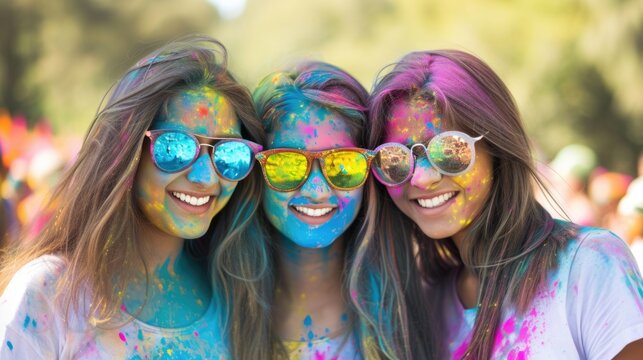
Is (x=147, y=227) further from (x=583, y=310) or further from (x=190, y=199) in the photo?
(x=583, y=310)

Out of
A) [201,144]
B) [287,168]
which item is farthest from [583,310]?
[201,144]

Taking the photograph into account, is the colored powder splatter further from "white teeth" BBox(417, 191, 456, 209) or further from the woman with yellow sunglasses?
"white teeth" BBox(417, 191, 456, 209)

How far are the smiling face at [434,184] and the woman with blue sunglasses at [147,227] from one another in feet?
1.91

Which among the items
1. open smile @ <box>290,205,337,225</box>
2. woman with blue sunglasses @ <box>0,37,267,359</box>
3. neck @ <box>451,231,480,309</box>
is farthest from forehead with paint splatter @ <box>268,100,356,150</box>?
neck @ <box>451,231,480,309</box>

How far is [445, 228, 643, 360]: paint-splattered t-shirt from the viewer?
2.16 m

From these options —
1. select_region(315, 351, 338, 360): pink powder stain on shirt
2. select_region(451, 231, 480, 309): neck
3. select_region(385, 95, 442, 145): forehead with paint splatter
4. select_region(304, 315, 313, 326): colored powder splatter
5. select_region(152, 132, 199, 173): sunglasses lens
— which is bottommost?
select_region(315, 351, 338, 360): pink powder stain on shirt

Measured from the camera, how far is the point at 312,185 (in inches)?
104

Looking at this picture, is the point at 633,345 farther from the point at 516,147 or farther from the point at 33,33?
the point at 33,33

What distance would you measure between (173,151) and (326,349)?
963mm

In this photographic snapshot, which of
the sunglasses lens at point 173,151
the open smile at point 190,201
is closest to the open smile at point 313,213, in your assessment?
the open smile at point 190,201

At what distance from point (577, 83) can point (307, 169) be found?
31.0 ft

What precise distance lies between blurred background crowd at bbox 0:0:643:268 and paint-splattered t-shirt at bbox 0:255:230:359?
61 centimetres

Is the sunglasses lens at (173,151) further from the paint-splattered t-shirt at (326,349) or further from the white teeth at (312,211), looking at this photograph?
the paint-splattered t-shirt at (326,349)

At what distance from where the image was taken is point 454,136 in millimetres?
2547
